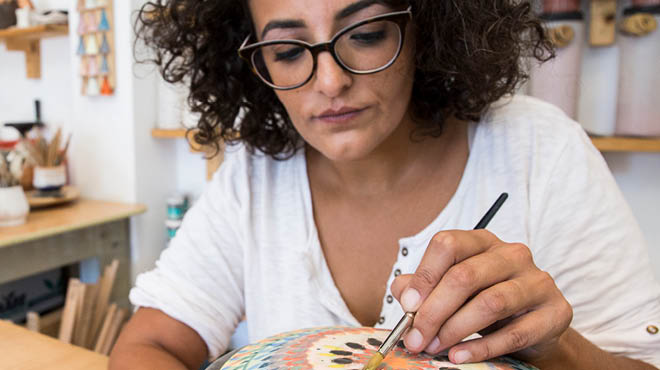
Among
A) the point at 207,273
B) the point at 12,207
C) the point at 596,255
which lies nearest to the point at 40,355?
the point at 207,273

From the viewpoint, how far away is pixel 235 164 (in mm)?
999

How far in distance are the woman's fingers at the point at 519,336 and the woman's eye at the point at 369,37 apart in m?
0.41

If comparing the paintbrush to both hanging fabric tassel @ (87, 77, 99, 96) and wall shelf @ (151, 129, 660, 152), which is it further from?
hanging fabric tassel @ (87, 77, 99, 96)

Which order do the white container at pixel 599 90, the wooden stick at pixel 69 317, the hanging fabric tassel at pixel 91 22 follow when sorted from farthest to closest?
the hanging fabric tassel at pixel 91 22
the wooden stick at pixel 69 317
the white container at pixel 599 90

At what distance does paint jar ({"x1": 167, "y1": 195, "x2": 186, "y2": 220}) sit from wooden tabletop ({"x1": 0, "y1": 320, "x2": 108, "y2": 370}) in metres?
1.32

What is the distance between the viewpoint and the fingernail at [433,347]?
46cm

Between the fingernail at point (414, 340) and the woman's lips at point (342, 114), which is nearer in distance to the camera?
the fingernail at point (414, 340)

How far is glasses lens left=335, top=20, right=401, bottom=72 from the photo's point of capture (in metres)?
0.70

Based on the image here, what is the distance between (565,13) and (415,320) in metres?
1.11

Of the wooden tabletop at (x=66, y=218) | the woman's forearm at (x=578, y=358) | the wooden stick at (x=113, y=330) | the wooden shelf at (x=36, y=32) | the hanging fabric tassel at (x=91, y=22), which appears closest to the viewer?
the woman's forearm at (x=578, y=358)

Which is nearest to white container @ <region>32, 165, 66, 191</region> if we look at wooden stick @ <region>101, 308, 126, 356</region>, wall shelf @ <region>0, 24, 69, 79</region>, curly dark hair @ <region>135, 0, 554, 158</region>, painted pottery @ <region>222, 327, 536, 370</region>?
wooden stick @ <region>101, 308, 126, 356</region>

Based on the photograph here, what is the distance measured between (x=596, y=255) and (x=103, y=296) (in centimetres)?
183

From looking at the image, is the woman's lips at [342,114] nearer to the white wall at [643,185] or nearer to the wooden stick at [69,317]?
the white wall at [643,185]

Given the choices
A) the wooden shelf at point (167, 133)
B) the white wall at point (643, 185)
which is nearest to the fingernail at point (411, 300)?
the white wall at point (643, 185)
